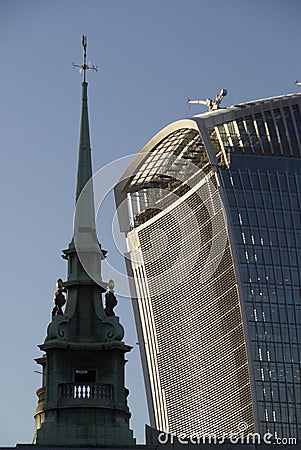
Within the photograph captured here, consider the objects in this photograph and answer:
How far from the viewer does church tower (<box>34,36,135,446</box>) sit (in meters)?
73.9

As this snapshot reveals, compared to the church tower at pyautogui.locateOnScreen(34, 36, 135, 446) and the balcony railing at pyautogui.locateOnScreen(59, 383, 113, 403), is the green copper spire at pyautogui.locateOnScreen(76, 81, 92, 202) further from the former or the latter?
the balcony railing at pyautogui.locateOnScreen(59, 383, 113, 403)

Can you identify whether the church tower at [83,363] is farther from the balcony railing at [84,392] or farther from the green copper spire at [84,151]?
the green copper spire at [84,151]

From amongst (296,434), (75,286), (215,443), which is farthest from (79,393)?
(296,434)

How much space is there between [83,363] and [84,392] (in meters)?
2.08

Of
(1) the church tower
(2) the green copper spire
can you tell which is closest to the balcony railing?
(1) the church tower

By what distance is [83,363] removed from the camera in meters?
75.9

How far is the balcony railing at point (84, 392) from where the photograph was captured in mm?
74375

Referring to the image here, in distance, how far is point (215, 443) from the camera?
3265 inches

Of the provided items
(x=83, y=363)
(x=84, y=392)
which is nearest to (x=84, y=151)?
(x=83, y=363)

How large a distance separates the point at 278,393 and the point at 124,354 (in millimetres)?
126470

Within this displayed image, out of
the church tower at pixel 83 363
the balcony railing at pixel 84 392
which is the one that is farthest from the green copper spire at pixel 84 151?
the balcony railing at pixel 84 392

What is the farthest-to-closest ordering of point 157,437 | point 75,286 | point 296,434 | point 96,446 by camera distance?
point 296,434, point 157,437, point 75,286, point 96,446

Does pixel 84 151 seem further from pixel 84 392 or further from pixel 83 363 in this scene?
pixel 84 392

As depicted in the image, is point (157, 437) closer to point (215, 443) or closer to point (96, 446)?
point (215, 443)
